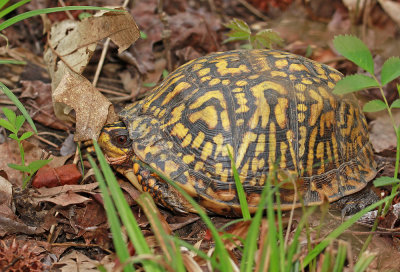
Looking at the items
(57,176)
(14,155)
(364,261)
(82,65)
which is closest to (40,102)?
(82,65)

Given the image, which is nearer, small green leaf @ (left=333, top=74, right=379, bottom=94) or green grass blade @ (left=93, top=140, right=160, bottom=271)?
green grass blade @ (left=93, top=140, right=160, bottom=271)

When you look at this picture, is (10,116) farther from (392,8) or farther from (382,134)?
(392,8)

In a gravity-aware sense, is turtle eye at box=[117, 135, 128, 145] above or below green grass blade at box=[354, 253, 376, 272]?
above

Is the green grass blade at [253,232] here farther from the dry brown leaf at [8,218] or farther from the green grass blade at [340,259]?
the dry brown leaf at [8,218]

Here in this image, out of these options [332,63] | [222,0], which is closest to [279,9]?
A: [222,0]

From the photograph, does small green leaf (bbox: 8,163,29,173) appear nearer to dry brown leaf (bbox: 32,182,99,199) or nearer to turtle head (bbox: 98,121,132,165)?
dry brown leaf (bbox: 32,182,99,199)

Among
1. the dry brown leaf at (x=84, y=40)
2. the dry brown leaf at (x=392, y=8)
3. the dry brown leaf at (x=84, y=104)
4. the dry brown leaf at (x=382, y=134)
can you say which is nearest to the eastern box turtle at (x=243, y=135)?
the dry brown leaf at (x=84, y=104)

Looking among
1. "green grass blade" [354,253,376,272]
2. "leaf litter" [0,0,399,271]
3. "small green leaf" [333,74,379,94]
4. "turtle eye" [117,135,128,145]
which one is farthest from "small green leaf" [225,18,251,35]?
"green grass blade" [354,253,376,272]
